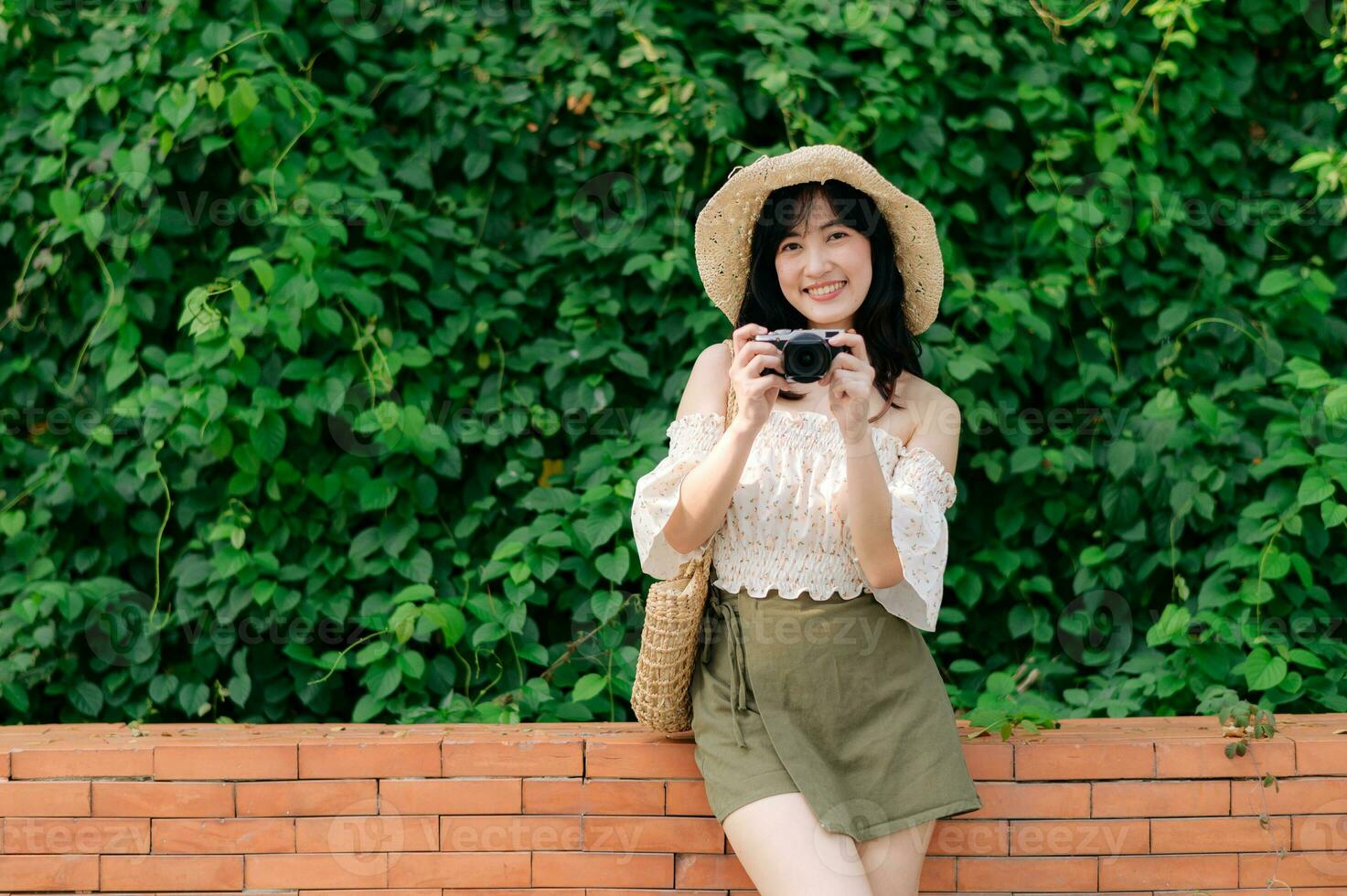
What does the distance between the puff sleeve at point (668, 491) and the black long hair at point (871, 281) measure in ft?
0.68

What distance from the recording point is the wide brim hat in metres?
2.70

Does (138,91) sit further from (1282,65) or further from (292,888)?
(1282,65)

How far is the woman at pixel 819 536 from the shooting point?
2447 millimetres

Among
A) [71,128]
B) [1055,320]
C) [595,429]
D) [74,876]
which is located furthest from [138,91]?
[1055,320]

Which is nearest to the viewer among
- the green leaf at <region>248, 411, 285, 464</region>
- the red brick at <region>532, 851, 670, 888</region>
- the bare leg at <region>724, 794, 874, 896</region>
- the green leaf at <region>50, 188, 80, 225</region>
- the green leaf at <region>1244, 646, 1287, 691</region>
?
the bare leg at <region>724, 794, 874, 896</region>

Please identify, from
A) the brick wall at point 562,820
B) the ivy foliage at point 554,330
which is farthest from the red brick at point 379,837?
the ivy foliage at point 554,330

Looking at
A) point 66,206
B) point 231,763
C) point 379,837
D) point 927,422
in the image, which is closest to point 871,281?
point 927,422

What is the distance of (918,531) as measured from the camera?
2537 millimetres

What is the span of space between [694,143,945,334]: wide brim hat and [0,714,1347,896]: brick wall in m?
0.97

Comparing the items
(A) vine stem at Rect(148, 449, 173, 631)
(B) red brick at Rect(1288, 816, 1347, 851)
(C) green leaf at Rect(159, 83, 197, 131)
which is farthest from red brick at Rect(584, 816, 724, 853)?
(C) green leaf at Rect(159, 83, 197, 131)

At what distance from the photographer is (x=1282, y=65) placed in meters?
4.16

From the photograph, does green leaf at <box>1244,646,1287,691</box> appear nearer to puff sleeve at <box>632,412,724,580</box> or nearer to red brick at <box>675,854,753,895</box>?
red brick at <box>675,854,753,895</box>

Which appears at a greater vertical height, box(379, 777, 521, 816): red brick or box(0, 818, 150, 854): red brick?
box(379, 777, 521, 816): red brick

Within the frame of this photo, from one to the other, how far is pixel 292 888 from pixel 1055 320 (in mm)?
2585
